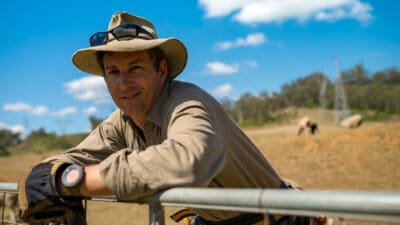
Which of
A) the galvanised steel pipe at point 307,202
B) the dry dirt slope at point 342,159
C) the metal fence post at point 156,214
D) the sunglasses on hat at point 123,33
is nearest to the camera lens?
the galvanised steel pipe at point 307,202

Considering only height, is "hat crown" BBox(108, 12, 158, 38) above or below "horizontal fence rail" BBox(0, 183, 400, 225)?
above

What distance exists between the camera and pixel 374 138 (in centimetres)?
1689

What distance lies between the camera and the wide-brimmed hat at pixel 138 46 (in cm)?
194

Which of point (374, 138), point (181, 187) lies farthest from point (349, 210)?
point (374, 138)

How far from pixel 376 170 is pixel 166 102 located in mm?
13272

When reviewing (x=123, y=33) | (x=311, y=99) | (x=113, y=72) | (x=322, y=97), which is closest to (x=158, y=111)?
(x=113, y=72)

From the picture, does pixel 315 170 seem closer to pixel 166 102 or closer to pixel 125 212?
pixel 125 212

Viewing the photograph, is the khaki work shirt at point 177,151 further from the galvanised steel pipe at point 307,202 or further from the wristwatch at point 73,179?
the galvanised steel pipe at point 307,202

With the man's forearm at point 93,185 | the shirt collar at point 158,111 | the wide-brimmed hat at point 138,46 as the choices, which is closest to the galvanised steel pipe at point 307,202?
the man's forearm at point 93,185

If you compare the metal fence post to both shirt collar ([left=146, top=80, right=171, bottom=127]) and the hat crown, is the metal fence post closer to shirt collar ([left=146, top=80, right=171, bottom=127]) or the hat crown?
shirt collar ([left=146, top=80, right=171, bottom=127])

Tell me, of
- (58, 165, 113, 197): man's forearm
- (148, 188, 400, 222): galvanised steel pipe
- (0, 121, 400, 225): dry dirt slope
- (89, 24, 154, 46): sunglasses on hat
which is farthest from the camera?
(0, 121, 400, 225): dry dirt slope

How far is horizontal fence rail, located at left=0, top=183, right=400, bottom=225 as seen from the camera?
0.84 m

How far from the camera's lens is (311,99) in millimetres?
72812

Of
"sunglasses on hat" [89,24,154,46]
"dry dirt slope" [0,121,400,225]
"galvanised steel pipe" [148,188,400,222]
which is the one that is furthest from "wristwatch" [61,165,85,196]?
"dry dirt slope" [0,121,400,225]
